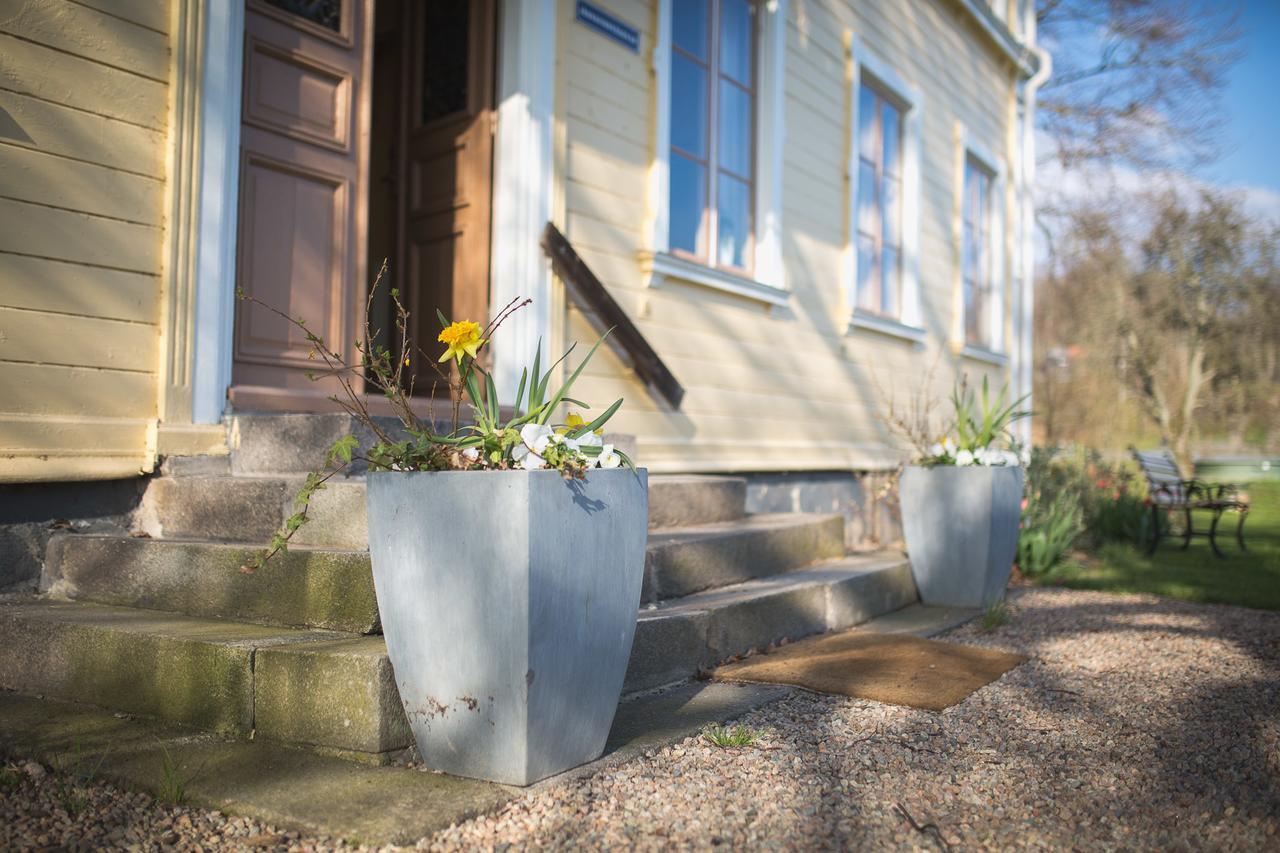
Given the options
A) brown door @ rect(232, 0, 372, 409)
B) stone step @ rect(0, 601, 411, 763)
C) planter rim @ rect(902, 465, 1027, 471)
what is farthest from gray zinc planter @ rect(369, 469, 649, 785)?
planter rim @ rect(902, 465, 1027, 471)

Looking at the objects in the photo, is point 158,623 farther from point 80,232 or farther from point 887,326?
point 887,326

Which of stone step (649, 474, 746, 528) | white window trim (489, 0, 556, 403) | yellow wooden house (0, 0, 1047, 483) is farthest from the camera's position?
white window trim (489, 0, 556, 403)

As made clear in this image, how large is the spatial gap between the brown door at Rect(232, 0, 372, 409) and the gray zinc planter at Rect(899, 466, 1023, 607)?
2609mm

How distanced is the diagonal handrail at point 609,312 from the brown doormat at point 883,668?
1.51 metres

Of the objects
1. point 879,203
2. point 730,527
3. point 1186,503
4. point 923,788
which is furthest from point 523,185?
point 1186,503

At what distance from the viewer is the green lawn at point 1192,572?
5.22m

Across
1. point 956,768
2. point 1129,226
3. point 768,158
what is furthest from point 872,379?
point 1129,226

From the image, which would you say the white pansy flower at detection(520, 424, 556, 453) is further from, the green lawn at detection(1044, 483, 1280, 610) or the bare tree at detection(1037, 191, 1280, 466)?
the bare tree at detection(1037, 191, 1280, 466)

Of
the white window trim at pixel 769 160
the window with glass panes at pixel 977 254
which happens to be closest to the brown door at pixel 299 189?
the white window trim at pixel 769 160

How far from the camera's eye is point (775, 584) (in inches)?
149

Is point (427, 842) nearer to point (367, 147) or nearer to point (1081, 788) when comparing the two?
point (1081, 788)

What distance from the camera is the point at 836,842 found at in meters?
1.89

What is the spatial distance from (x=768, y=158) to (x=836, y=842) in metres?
4.62

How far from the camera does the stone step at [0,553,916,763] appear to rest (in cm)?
220
